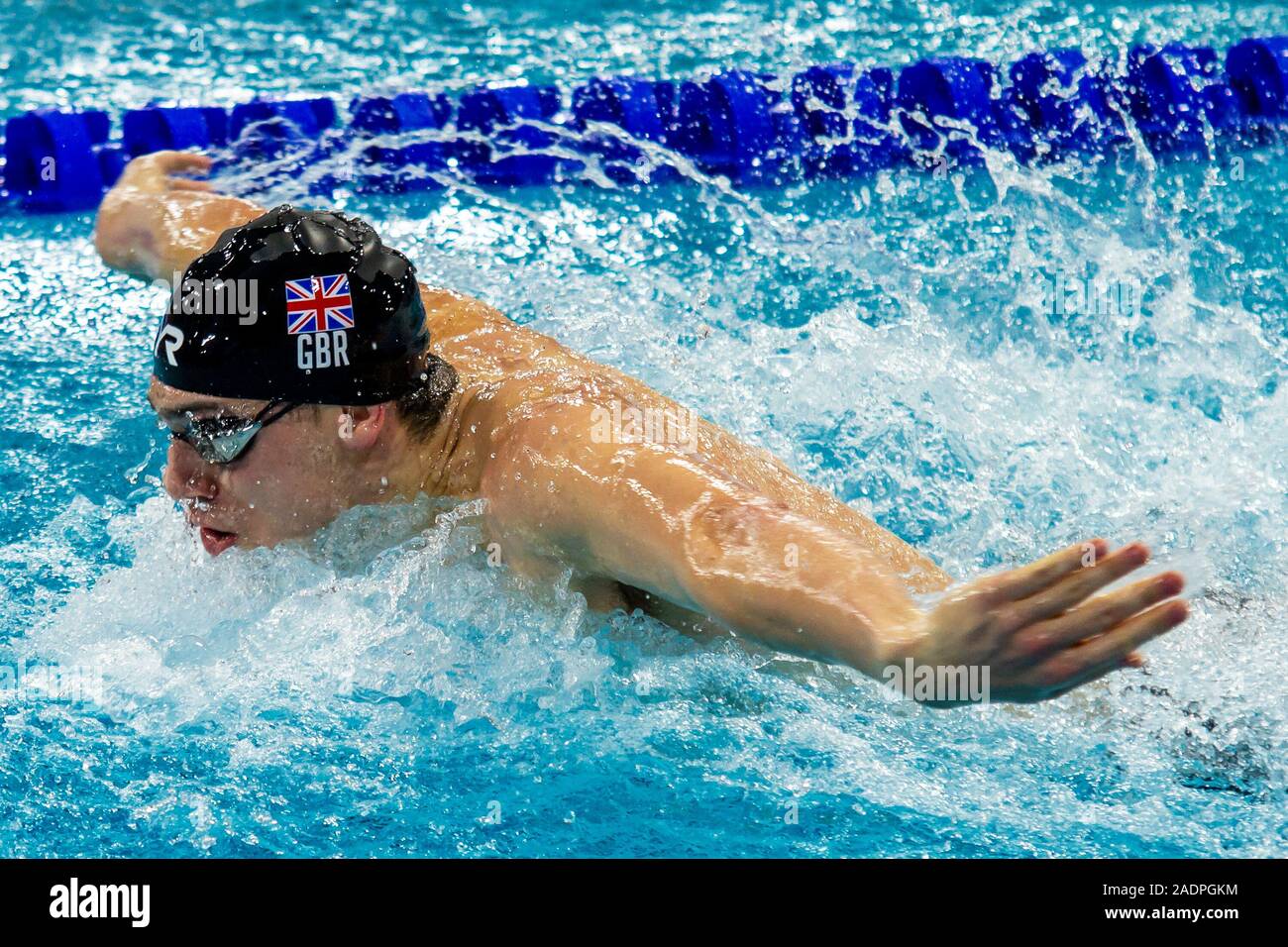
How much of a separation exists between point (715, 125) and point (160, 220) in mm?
1958

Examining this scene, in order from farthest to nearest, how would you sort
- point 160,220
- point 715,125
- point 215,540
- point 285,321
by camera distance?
point 715,125
point 160,220
point 215,540
point 285,321

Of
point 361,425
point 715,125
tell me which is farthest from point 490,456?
point 715,125

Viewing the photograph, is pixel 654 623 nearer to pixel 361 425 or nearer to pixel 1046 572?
pixel 361 425

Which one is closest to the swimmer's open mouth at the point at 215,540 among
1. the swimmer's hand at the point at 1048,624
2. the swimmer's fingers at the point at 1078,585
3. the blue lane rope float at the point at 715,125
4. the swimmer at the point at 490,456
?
the swimmer at the point at 490,456

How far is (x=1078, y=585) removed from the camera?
143 cm

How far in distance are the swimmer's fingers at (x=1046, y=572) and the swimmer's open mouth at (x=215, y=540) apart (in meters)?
1.14

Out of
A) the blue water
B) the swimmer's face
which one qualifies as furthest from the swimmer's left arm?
the swimmer's face

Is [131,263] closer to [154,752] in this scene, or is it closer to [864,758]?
[154,752]

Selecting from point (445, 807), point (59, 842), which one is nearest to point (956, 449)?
point (445, 807)

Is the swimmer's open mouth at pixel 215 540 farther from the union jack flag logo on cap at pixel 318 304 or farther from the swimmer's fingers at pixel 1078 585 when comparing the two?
the swimmer's fingers at pixel 1078 585

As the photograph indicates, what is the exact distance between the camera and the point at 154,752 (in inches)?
85.7

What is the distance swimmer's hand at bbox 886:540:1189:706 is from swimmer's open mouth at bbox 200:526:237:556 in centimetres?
105

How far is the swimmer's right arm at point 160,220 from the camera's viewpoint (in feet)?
8.96

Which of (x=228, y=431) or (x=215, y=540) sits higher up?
(x=228, y=431)
